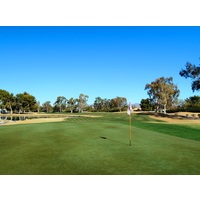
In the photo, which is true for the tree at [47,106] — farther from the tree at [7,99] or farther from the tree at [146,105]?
the tree at [146,105]

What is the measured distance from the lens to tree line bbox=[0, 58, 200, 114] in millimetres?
63250

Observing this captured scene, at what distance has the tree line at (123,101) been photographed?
208 feet

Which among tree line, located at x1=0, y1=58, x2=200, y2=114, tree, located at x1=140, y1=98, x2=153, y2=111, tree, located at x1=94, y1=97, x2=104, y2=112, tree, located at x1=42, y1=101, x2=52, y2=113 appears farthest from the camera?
tree, located at x1=42, y1=101, x2=52, y2=113

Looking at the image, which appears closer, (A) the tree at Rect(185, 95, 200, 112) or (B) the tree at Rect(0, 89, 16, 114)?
(A) the tree at Rect(185, 95, 200, 112)

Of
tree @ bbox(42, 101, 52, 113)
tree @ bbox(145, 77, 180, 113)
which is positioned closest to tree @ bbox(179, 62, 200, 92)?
tree @ bbox(145, 77, 180, 113)

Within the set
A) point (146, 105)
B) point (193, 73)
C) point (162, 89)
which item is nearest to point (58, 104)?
point (146, 105)

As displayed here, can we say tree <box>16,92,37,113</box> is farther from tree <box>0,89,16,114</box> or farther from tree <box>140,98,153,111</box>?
tree <box>140,98,153,111</box>

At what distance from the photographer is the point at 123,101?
332 ft

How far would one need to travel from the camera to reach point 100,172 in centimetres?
630

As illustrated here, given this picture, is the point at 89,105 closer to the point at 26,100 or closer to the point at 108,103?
the point at 108,103
